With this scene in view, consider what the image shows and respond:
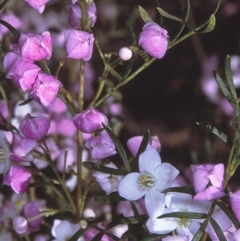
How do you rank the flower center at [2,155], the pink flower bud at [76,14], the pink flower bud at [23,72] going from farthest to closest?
the flower center at [2,155] < the pink flower bud at [76,14] < the pink flower bud at [23,72]

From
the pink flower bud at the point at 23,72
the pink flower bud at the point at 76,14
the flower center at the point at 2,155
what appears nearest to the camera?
the pink flower bud at the point at 23,72

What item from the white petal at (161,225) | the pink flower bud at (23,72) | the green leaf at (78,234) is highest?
the pink flower bud at (23,72)

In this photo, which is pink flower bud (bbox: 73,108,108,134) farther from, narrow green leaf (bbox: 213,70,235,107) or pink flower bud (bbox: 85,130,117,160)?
narrow green leaf (bbox: 213,70,235,107)

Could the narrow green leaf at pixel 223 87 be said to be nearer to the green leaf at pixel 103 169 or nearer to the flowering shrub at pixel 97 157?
the flowering shrub at pixel 97 157

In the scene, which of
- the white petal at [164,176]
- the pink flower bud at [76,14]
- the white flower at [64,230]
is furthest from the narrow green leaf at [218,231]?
the pink flower bud at [76,14]

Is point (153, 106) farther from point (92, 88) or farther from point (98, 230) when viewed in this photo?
point (98, 230)

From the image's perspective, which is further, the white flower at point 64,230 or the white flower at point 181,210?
the white flower at point 64,230
